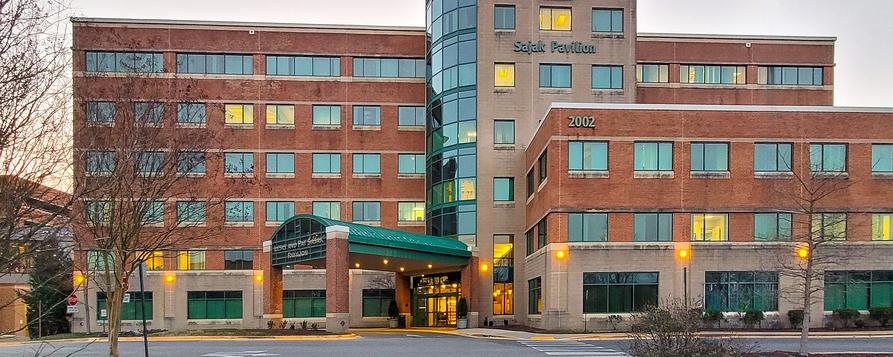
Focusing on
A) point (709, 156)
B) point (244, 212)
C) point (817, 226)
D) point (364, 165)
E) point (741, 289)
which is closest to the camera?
point (741, 289)

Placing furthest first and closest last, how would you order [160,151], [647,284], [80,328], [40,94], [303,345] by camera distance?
[80,328]
[647,284]
[303,345]
[160,151]
[40,94]

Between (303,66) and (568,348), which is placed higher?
(303,66)

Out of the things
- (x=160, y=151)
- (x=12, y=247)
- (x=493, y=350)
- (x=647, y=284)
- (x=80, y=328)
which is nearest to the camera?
(x=12, y=247)

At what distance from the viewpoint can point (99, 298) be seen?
166 ft

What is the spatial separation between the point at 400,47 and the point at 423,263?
16439 mm

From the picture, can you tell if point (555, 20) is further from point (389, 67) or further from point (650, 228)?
point (650, 228)

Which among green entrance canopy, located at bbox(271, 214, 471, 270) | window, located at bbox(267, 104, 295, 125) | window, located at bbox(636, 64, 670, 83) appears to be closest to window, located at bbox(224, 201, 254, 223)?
window, located at bbox(267, 104, 295, 125)

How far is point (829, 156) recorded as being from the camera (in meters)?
35.3

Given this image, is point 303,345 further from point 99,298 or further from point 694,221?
point 99,298

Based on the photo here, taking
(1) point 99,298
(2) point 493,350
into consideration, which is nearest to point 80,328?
(1) point 99,298

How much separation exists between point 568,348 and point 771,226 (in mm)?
15274

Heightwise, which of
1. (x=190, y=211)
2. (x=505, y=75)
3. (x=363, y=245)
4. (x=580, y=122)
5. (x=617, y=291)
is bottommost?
(x=617, y=291)

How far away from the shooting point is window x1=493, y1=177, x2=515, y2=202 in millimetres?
45438

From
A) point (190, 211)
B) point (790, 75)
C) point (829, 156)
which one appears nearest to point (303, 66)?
point (190, 211)
